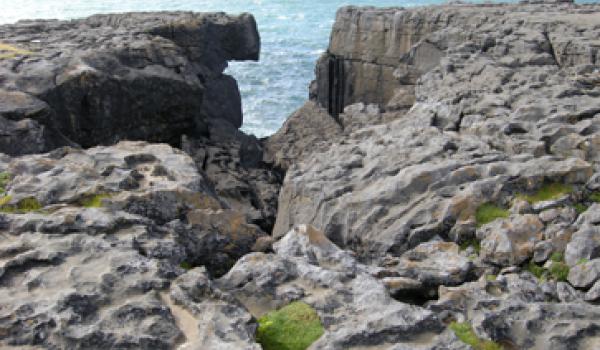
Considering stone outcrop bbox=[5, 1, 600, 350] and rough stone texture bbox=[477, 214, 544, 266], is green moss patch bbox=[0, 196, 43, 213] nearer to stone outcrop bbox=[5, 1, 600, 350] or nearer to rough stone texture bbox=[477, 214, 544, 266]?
stone outcrop bbox=[5, 1, 600, 350]

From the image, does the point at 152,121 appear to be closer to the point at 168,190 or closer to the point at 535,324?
the point at 168,190

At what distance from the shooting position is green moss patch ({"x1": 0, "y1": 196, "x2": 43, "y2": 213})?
1059cm

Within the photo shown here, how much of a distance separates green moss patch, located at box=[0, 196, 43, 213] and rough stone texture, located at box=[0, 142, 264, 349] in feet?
0.16

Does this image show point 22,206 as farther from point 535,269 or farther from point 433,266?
point 535,269

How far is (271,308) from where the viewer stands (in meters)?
8.66

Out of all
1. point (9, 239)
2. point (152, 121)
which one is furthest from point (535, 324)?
point (152, 121)

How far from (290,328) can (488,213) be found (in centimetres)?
620

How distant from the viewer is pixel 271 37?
99750 mm

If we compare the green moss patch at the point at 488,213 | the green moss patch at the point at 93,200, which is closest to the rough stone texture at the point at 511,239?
the green moss patch at the point at 488,213

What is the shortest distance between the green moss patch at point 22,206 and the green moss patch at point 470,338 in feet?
24.0

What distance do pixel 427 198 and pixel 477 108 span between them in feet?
16.8

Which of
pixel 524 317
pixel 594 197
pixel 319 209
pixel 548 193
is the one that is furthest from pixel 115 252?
pixel 594 197

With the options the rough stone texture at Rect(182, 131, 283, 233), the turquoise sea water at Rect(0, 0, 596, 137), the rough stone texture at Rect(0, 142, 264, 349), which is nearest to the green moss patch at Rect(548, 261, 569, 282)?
the rough stone texture at Rect(0, 142, 264, 349)

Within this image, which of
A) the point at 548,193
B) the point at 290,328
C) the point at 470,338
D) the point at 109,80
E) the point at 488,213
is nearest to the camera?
the point at 470,338
